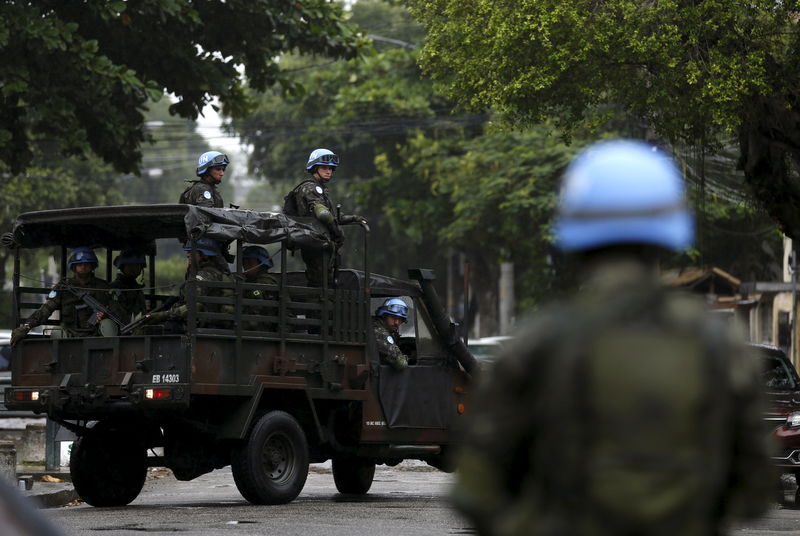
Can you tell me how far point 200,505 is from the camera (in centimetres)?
1386

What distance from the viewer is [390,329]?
14617 millimetres

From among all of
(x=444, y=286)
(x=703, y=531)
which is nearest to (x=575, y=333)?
(x=703, y=531)

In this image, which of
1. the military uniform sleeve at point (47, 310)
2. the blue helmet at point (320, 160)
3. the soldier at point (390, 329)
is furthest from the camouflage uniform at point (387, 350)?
the military uniform sleeve at point (47, 310)

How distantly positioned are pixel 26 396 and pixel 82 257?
1.39m

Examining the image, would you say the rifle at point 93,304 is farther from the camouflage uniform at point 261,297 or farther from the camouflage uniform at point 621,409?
the camouflage uniform at point 621,409

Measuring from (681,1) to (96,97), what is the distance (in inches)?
276

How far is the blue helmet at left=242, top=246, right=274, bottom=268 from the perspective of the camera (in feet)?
44.4

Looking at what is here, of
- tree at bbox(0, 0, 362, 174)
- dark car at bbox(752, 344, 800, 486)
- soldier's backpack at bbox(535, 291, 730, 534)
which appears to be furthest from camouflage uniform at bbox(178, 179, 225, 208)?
soldier's backpack at bbox(535, 291, 730, 534)

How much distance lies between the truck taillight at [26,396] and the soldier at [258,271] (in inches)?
76.8

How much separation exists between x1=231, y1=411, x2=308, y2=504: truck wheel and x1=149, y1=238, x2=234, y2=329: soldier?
0.95m

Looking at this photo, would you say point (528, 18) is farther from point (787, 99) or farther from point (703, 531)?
point (703, 531)

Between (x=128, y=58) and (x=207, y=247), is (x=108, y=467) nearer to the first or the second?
(x=207, y=247)

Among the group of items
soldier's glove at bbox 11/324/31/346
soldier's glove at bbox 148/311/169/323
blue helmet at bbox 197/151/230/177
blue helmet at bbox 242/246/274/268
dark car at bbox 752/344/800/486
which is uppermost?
blue helmet at bbox 197/151/230/177

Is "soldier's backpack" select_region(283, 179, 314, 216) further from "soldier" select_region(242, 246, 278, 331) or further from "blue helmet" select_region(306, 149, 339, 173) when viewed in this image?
"soldier" select_region(242, 246, 278, 331)
